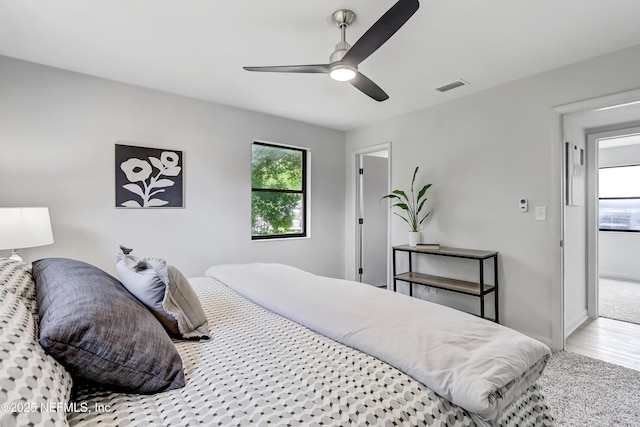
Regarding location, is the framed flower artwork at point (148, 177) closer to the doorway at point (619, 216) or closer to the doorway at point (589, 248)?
the doorway at point (589, 248)

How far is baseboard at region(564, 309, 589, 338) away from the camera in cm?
293

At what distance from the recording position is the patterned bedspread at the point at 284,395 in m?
0.76

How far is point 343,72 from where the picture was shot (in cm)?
185

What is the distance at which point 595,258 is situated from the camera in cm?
336

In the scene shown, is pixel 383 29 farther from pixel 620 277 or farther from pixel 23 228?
pixel 620 277

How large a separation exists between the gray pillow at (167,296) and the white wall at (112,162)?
1.79 meters

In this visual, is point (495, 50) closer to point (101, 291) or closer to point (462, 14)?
point (462, 14)

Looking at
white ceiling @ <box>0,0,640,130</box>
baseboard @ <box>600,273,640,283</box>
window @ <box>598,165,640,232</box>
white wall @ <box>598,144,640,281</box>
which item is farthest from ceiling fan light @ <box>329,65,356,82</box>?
baseboard @ <box>600,273,640,283</box>

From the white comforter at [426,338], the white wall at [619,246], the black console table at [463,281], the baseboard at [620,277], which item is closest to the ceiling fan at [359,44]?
the white comforter at [426,338]

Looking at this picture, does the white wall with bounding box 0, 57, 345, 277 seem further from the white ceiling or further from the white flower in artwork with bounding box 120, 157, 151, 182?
the white ceiling

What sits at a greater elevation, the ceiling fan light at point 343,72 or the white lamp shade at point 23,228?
the ceiling fan light at point 343,72

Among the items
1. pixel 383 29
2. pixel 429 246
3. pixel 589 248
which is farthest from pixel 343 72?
pixel 589 248

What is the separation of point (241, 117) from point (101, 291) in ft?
9.72

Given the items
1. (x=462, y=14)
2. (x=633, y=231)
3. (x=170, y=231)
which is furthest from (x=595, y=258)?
(x=170, y=231)
